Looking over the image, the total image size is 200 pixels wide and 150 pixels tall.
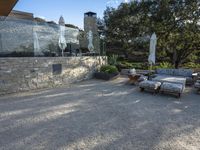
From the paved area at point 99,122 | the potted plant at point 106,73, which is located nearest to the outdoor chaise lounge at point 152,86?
the paved area at point 99,122

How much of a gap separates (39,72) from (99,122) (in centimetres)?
418

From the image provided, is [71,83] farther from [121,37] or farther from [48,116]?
[121,37]

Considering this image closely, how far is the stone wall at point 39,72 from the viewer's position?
6.39 meters

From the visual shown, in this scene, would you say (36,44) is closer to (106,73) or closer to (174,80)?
(106,73)

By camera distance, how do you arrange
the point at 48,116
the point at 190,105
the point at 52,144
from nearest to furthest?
the point at 52,144, the point at 48,116, the point at 190,105

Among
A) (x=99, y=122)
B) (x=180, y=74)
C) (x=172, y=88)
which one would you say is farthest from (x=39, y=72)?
(x=180, y=74)

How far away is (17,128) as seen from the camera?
3719mm

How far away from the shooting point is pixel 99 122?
160 inches

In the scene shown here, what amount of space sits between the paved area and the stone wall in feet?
1.87

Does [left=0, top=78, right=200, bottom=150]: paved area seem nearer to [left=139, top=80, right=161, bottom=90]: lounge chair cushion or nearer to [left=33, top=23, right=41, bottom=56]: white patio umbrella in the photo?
[left=139, top=80, right=161, bottom=90]: lounge chair cushion

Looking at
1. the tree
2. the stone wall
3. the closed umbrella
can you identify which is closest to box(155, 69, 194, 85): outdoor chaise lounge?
the stone wall

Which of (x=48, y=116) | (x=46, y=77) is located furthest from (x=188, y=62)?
(x=48, y=116)

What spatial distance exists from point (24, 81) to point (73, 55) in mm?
2941

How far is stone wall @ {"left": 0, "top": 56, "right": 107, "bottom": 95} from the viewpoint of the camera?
21.0ft
